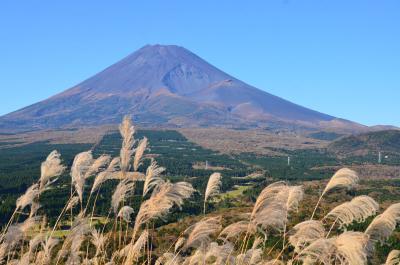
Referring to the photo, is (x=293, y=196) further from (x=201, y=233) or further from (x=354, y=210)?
(x=201, y=233)

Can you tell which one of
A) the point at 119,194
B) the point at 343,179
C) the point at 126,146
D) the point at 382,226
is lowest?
the point at 382,226

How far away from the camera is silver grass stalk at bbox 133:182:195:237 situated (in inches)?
230

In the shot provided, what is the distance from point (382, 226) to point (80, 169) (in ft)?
12.9

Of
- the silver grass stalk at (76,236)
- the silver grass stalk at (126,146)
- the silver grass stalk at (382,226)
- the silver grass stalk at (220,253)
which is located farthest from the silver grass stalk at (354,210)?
the silver grass stalk at (76,236)

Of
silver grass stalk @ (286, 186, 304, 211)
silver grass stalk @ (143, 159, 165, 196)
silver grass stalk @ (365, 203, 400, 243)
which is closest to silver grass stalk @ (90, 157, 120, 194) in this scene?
silver grass stalk @ (143, 159, 165, 196)

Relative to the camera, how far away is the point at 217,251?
600 centimetres

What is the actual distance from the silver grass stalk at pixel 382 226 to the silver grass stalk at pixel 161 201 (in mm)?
2097

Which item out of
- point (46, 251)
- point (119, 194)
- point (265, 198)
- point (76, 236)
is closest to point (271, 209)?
point (265, 198)

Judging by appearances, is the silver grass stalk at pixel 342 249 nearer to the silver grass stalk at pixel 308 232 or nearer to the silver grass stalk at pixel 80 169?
the silver grass stalk at pixel 308 232

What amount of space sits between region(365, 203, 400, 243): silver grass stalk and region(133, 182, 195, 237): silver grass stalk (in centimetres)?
210

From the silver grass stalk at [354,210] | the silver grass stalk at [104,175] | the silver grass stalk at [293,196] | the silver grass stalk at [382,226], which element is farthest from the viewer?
the silver grass stalk at [104,175]

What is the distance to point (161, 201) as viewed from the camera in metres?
5.87

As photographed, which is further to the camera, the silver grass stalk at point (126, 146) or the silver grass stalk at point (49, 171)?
the silver grass stalk at point (126, 146)

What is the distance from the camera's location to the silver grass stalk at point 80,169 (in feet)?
21.9
